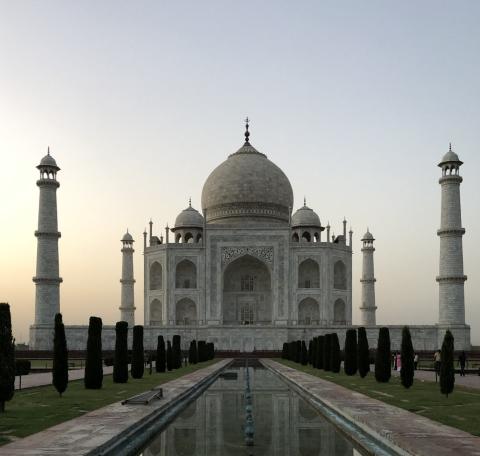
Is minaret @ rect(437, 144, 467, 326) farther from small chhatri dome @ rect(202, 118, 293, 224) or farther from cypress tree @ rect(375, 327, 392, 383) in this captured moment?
cypress tree @ rect(375, 327, 392, 383)

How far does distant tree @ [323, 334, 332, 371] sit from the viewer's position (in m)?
24.2

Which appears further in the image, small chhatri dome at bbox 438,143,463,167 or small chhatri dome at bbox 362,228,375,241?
small chhatri dome at bbox 362,228,375,241

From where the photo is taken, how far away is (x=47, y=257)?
38.7 m

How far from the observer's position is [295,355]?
3316 centimetres

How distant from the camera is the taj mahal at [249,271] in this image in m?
38.2

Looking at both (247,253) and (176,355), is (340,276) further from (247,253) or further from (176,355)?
(176,355)

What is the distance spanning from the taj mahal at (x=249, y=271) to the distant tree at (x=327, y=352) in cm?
1486

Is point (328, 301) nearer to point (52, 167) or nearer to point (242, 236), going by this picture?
point (242, 236)

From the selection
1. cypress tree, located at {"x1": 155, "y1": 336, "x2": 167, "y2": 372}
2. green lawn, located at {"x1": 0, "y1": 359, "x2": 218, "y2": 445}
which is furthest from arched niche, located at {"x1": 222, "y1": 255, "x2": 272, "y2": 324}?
green lawn, located at {"x1": 0, "y1": 359, "x2": 218, "y2": 445}

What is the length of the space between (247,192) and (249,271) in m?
5.90

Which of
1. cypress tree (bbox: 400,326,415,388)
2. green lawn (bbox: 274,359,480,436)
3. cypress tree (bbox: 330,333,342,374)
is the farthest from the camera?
cypress tree (bbox: 330,333,342,374)

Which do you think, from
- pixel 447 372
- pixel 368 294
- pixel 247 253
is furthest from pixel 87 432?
pixel 368 294

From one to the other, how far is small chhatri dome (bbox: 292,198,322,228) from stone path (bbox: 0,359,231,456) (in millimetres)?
36683

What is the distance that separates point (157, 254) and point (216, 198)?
269 inches
